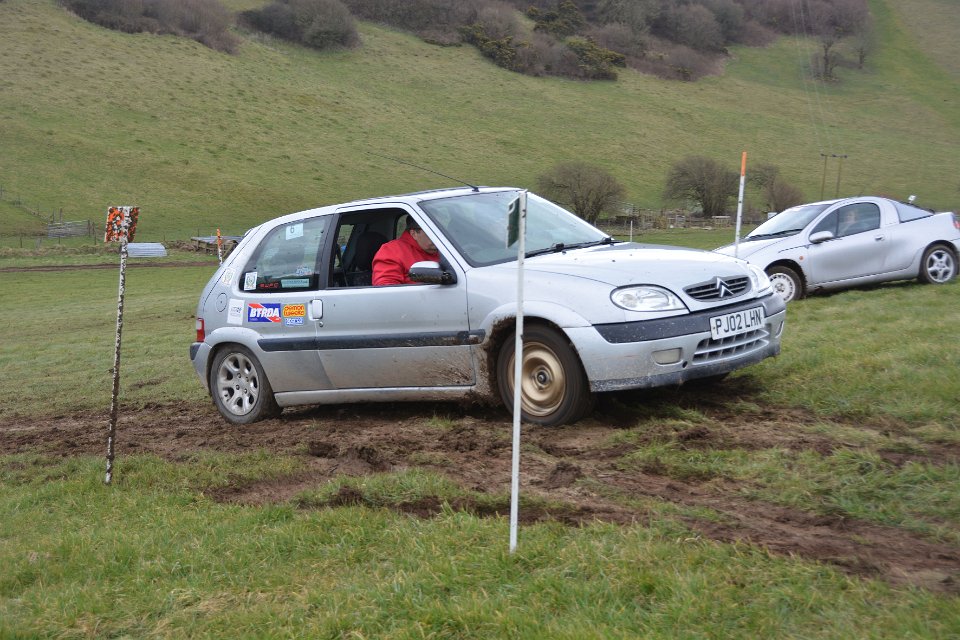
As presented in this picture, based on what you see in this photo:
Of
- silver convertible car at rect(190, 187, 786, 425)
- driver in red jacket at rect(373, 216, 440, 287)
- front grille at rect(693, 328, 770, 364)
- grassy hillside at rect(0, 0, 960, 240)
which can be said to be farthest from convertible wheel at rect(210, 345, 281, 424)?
grassy hillside at rect(0, 0, 960, 240)

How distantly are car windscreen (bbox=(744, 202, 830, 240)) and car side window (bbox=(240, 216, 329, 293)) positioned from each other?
7.98 meters

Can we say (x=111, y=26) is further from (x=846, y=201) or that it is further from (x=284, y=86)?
(x=846, y=201)

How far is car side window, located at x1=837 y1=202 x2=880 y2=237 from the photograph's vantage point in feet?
44.2

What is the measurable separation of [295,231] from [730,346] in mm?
3743

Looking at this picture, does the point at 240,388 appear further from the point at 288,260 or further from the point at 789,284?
the point at 789,284

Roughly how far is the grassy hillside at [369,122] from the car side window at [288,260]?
149ft

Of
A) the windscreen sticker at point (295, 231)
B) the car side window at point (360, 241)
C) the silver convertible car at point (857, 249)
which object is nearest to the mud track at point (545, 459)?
the car side window at point (360, 241)

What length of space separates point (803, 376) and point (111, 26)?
275 feet

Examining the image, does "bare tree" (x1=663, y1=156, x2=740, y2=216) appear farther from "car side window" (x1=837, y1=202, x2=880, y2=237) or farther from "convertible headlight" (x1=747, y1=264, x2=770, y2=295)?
"convertible headlight" (x1=747, y1=264, x2=770, y2=295)

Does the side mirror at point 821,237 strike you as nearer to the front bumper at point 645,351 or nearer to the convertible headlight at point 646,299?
the front bumper at point 645,351

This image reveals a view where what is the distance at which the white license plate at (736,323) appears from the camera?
21.0 feet

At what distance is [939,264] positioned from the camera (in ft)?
44.5

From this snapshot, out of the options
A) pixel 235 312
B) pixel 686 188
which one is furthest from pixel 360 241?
pixel 686 188

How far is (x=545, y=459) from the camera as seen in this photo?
18.6 feet
